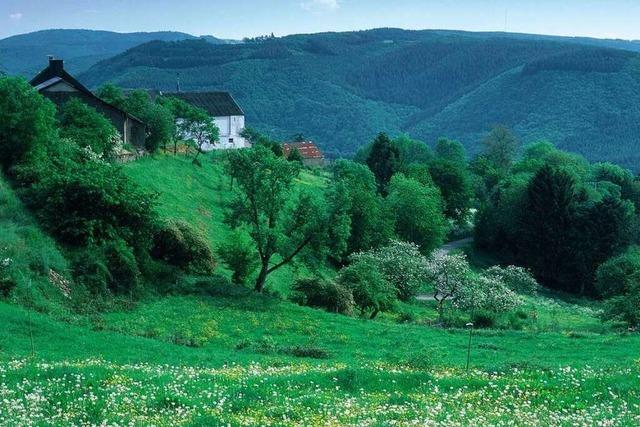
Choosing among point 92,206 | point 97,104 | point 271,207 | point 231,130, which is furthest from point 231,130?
point 92,206

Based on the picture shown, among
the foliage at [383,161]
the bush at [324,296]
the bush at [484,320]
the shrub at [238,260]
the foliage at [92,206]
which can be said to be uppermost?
the foliage at [383,161]

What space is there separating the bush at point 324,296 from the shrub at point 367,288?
2.08 meters

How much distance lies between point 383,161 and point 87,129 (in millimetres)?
52082

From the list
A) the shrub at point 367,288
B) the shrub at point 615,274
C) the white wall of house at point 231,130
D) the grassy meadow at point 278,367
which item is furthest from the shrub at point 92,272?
the white wall of house at point 231,130

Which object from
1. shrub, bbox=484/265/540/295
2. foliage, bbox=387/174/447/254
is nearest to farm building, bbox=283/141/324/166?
foliage, bbox=387/174/447/254

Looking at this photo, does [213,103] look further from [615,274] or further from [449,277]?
[449,277]

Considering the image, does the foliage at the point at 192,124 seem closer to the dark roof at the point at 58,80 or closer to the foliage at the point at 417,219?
the dark roof at the point at 58,80

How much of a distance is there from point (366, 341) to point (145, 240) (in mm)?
13431

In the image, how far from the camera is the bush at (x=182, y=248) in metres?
41.8

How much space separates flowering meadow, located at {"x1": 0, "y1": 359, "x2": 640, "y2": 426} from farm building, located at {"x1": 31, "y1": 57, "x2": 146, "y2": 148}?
50.4 m

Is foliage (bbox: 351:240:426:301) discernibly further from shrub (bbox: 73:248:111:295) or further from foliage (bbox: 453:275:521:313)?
shrub (bbox: 73:248:111:295)

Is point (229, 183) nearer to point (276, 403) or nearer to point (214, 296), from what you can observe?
→ point (214, 296)

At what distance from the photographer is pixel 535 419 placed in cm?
1445

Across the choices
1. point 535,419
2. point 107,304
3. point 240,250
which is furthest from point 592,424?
point 240,250
